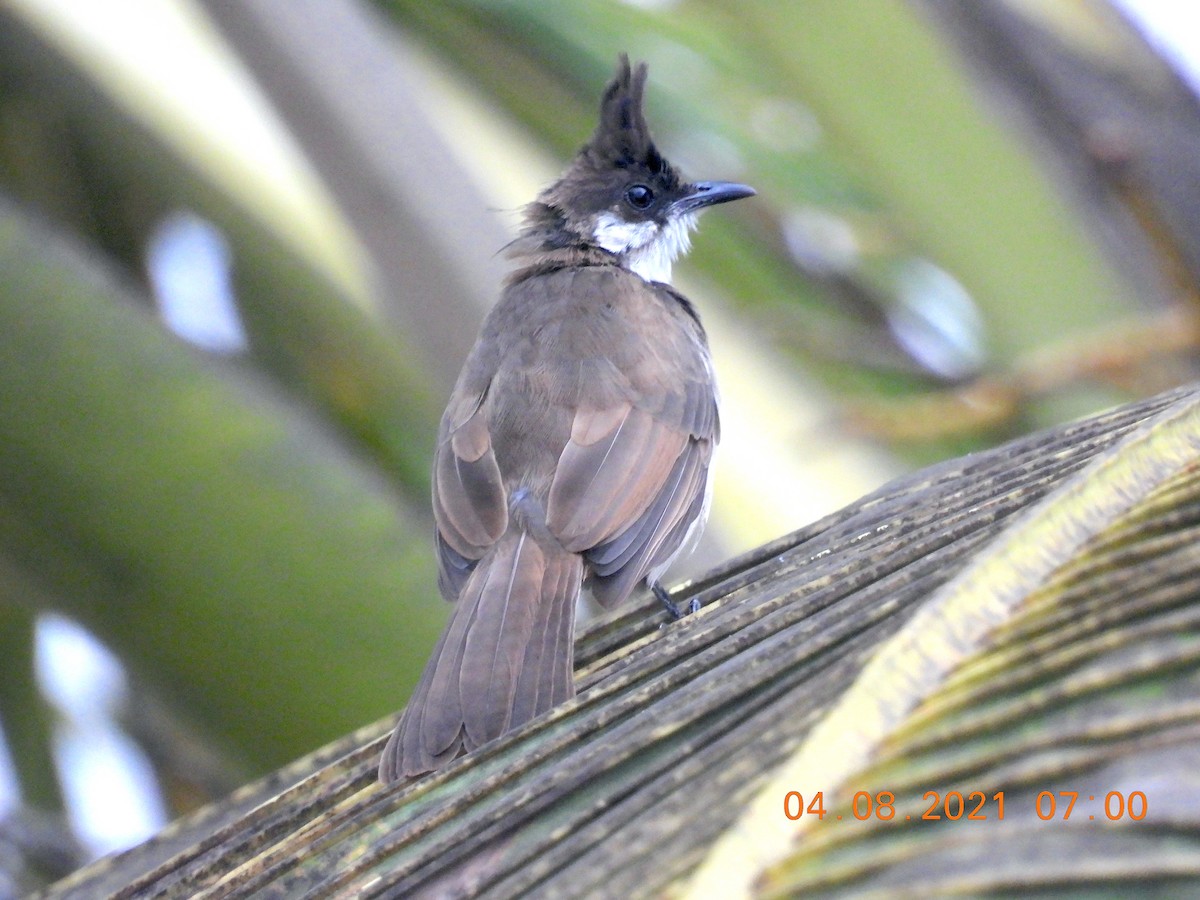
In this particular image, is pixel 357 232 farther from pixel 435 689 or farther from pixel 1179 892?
pixel 1179 892

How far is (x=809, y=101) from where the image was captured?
206 inches

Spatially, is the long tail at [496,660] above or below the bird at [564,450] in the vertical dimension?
below

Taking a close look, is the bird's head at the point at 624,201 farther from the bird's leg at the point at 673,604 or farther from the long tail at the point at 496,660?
the bird's leg at the point at 673,604

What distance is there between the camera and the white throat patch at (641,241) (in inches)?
182

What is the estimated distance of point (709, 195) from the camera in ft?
15.6

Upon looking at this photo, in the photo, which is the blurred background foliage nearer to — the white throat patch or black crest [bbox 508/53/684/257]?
black crest [bbox 508/53/684/257]

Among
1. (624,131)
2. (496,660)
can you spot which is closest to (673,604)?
(496,660)

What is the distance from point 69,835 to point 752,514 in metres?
2.42

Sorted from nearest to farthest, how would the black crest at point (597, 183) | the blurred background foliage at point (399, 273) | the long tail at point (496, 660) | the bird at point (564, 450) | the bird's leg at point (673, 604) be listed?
the long tail at point (496, 660)
the bird's leg at point (673, 604)
the bird at point (564, 450)
the blurred background foliage at point (399, 273)
the black crest at point (597, 183)

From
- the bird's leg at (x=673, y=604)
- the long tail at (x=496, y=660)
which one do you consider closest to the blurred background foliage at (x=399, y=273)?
the long tail at (x=496, y=660)

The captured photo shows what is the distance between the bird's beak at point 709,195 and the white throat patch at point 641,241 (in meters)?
0.04

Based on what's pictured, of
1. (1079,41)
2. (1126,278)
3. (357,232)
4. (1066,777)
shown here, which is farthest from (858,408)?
(1066,777)

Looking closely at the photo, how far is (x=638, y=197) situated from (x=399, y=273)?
99cm
